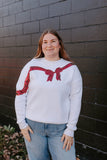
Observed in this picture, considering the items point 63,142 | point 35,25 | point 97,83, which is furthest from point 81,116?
point 35,25

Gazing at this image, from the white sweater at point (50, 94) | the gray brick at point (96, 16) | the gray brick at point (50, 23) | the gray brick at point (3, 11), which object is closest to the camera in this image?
the white sweater at point (50, 94)

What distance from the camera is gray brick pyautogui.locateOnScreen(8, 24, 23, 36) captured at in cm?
347

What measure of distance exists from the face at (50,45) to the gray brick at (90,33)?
2.94 ft

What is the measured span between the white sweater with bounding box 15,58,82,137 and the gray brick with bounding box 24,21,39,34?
1.66 m

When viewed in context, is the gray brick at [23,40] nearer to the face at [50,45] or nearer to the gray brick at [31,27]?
the gray brick at [31,27]

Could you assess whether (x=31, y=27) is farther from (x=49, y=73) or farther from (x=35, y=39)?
(x=49, y=73)

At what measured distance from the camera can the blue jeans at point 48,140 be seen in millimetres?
1603

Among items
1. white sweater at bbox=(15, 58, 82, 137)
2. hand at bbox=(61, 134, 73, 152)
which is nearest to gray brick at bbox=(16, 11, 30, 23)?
white sweater at bbox=(15, 58, 82, 137)

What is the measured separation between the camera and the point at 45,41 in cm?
171

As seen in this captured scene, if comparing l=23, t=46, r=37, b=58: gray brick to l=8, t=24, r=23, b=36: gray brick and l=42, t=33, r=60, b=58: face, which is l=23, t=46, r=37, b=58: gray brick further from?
l=42, t=33, r=60, b=58: face

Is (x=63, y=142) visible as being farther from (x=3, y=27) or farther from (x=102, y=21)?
(x=3, y=27)

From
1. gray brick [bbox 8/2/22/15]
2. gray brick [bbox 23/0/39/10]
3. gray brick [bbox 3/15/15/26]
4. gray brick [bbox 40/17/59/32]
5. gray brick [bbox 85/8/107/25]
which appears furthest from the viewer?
gray brick [bbox 3/15/15/26]

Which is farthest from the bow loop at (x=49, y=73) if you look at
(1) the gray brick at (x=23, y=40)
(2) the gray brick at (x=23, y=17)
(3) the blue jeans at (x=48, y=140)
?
(2) the gray brick at (x=23, y=17)

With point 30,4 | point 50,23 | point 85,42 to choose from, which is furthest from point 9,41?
point 85,42
